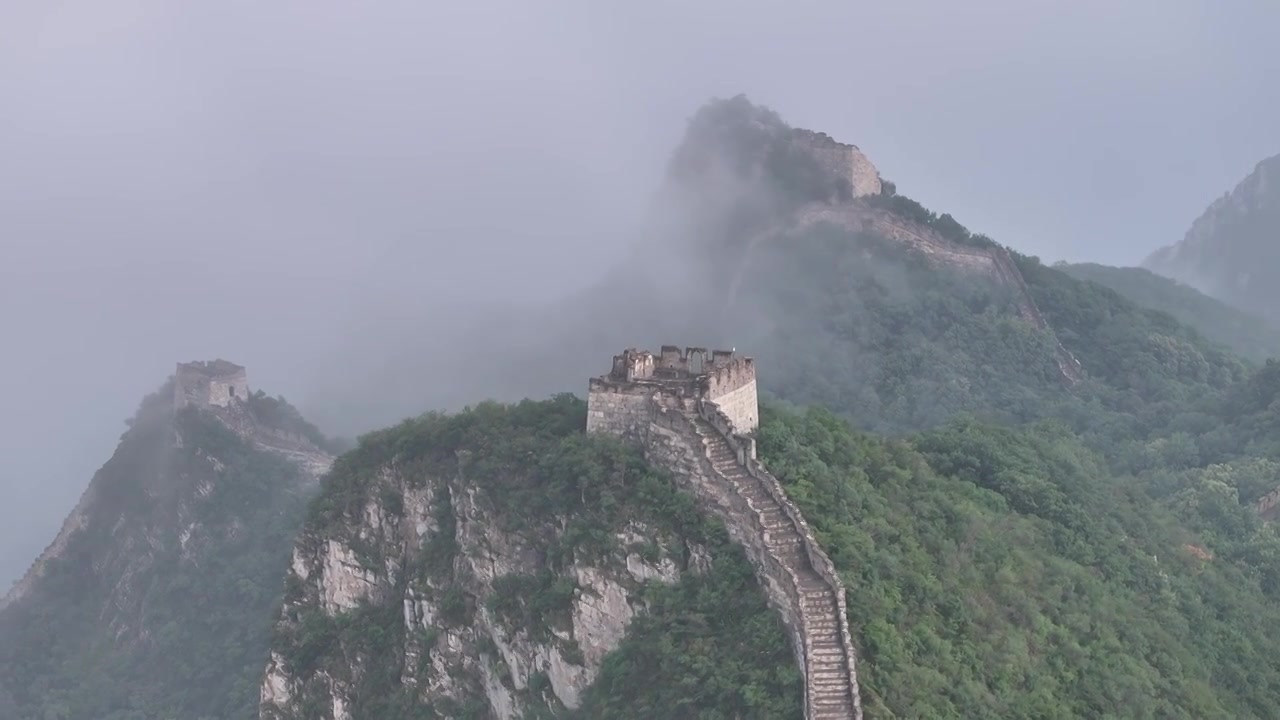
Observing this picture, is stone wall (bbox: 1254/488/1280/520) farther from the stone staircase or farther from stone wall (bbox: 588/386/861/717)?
the stone staircase

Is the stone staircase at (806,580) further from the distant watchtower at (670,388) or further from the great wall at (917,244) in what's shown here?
the great wall at (917,244)

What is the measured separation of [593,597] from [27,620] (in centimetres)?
7419

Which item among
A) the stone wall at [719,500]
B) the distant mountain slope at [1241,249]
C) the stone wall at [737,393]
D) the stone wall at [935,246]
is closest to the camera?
the stone wall at [719,500]

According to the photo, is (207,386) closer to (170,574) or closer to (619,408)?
(170,574)

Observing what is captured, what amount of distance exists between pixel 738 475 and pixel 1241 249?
137 meters

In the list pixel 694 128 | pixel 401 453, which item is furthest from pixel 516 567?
pixel 694 128

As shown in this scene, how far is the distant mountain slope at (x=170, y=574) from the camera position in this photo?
85500 millimetres

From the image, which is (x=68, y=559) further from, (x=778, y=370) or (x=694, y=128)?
(x=694, y=128)

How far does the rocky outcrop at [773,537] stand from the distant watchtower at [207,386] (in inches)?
2838

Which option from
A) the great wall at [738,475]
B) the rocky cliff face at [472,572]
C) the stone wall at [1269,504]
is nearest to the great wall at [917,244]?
the stone wall at [1269,504]

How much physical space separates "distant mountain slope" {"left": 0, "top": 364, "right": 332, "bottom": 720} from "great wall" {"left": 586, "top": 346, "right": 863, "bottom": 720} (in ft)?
153

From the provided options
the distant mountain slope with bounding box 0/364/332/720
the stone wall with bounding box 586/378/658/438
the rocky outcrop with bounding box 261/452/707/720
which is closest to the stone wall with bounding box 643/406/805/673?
the stone wall with bounding box 586/378/658/438

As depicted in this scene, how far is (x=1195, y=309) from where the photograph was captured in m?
124

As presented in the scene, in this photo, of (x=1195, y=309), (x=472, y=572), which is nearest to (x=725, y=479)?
(x=472, y=572)
